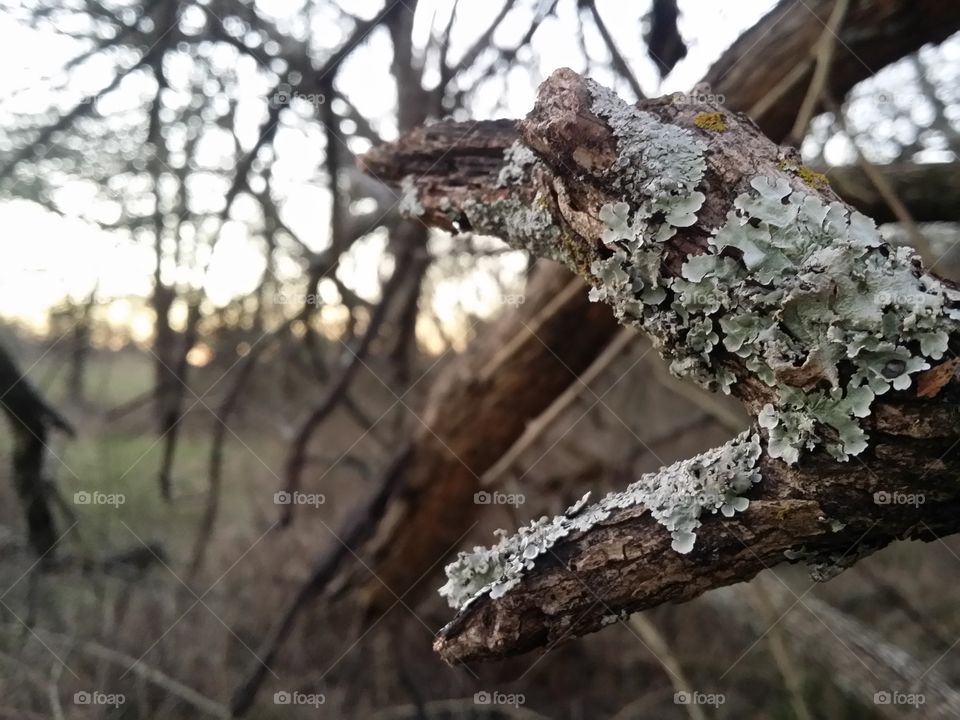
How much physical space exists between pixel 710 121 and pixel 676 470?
0.98 ft

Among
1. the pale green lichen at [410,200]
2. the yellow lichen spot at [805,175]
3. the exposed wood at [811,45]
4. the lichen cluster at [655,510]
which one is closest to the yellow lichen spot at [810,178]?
the yellow lichen spot at [805,175]

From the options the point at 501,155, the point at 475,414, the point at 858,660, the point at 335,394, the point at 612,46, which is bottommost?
the point at 858,660

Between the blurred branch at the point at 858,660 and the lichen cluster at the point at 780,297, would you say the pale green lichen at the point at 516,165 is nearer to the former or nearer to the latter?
the lichen cluster at the point at 780,297

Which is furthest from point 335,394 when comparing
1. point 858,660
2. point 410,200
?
point 858,660

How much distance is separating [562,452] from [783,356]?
178cm

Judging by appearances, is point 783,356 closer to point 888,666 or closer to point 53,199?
point 888,666

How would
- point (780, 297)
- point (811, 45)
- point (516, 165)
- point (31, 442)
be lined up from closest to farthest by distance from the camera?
point (780, 297) < point (516, 165) < point (811, 45) < point (31, 442)

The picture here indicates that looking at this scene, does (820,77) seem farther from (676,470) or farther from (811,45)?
(676,470)

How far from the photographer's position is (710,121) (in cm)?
52

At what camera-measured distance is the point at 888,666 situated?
111 cm

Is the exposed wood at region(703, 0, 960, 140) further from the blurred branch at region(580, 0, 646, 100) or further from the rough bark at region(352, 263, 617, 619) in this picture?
the rough bark at region(352, 263, 617, 619)

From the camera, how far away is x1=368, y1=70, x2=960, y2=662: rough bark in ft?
1.42

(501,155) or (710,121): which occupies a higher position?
(501,155)

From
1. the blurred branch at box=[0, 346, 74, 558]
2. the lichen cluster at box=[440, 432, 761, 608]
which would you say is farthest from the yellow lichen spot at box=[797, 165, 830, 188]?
the blurred branch at box=[0, 346, 74, 558]
